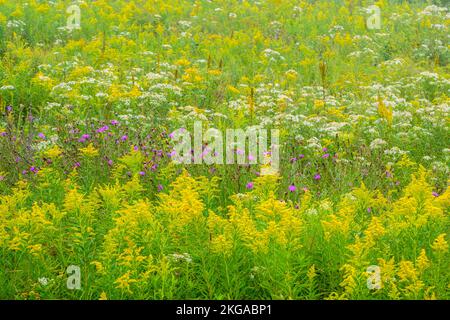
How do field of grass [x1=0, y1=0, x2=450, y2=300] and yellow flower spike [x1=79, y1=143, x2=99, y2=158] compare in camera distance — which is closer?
field of grass [x1=0, y1=0, x2=450, y2=300]

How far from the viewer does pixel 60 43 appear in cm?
1124

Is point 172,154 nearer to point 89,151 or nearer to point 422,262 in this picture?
point 89,151

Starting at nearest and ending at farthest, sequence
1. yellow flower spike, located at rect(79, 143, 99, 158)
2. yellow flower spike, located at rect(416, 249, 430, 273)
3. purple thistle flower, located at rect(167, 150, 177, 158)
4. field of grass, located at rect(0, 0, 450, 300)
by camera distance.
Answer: yellow flower spike, located at rect(416, 249, 430, 273), field of grass, located at rect(0, 0, 450, 300), yellow flower spike, located at rect(79, 143, 99, 158), purple thistle flower, located at rect(167, 150, 177, 158)

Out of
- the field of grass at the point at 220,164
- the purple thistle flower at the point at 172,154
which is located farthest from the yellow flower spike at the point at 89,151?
the purple thistle flower at the point at 172,154

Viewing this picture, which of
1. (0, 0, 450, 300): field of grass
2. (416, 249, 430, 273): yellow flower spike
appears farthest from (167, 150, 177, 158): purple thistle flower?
(416, 249, 430, 273): yellow flower spike

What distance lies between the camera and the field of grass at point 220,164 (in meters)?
3.91

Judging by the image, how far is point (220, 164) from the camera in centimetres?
591

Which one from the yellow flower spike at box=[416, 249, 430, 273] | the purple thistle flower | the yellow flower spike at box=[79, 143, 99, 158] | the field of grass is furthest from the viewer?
the purple thistle flower

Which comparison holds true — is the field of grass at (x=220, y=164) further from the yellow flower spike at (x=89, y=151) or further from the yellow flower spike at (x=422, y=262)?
the yellow flower spike at (x=89, y=151)

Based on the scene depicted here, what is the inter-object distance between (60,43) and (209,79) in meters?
3.51

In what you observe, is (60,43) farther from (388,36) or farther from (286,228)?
(286,228)

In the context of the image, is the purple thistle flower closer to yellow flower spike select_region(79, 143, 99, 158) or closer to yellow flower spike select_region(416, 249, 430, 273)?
yellow flower spike select_region(79, 143, 99, 158)

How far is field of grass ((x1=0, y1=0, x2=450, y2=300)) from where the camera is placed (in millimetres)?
3906
